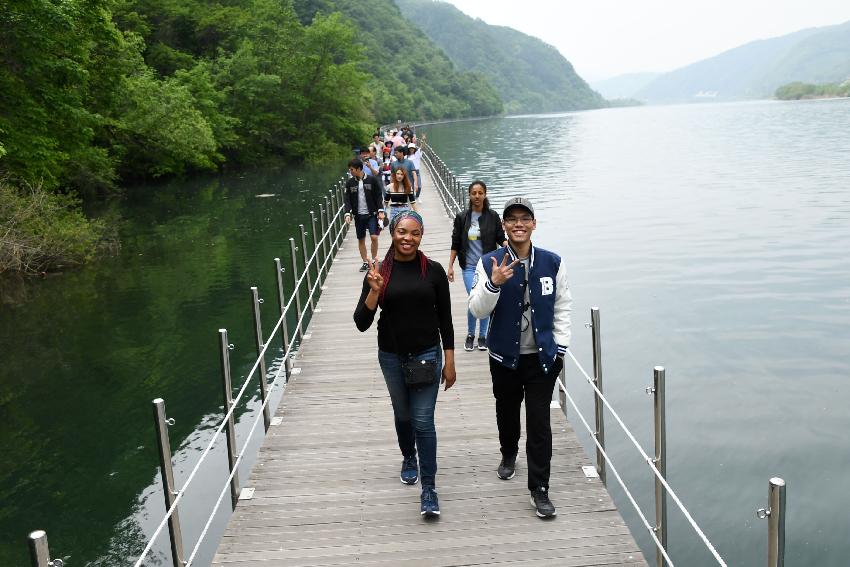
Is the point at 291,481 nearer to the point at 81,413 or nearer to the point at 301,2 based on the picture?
the point at 81,413

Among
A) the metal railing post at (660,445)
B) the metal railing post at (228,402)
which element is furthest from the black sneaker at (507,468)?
the metal railing post at (228,402)

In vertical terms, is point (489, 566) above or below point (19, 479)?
above

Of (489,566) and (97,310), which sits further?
(97,310)

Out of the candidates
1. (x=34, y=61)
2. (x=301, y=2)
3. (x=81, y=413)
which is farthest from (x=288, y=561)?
(x=301, y=2)

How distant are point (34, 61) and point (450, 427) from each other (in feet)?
57.2

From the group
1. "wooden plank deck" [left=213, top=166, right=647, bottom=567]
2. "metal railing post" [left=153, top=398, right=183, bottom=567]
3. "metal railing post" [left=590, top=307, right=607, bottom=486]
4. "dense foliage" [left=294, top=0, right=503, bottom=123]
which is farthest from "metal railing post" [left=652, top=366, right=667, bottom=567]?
"dense foliage" [left=294, top=0, right=503, bottom=123]

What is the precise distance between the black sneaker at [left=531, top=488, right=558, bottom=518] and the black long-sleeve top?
1175 mm

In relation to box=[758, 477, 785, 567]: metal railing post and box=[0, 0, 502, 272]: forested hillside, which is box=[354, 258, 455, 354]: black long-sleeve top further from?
box=[0, 0, 502, 272]: forested hillside

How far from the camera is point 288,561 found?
15.7ft

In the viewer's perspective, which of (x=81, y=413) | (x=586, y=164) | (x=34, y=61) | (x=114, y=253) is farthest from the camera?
(x=586, y=164)

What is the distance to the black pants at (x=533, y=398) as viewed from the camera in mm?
4875

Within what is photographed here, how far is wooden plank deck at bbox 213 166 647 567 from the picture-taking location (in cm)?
481

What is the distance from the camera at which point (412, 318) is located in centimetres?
488

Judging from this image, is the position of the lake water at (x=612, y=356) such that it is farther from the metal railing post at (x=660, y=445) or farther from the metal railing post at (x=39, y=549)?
the metal railing post at (x=39, y=549)
